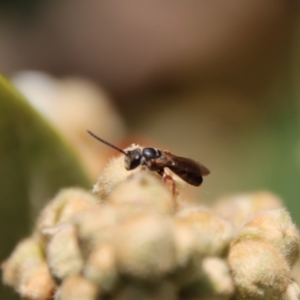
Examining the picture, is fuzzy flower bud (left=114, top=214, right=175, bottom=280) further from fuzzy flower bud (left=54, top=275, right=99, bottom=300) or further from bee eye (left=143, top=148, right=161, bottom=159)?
bee eye (left=143, top=148, right=161, bottom=159)

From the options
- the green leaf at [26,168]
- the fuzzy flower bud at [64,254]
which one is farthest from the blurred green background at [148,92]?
the fuzzy flower bud at [64,254]

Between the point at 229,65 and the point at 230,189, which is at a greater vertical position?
the point at 229,65

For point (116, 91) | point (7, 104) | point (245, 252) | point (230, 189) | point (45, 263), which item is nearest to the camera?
point (245, 252)

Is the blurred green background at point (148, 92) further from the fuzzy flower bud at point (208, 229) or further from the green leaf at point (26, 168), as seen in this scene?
the fuzzy flower bud at point (208, 229)

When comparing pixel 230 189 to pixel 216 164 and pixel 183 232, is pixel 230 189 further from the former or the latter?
pixel 183 232

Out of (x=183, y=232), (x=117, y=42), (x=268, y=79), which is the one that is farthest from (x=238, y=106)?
(x=183, y=232)

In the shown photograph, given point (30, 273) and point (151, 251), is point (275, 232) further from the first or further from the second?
point (30, 273)
